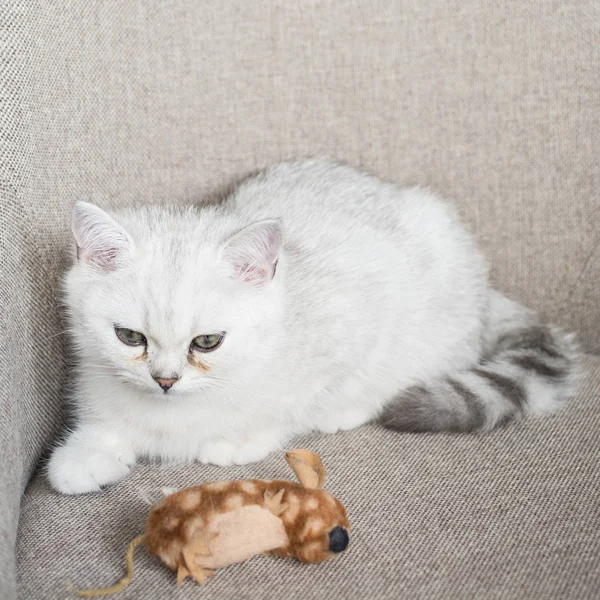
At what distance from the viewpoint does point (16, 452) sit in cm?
131

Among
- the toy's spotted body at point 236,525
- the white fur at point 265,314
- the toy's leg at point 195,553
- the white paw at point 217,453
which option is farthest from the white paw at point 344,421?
the toy's leg at point 195,553

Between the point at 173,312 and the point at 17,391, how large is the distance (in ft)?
1.14

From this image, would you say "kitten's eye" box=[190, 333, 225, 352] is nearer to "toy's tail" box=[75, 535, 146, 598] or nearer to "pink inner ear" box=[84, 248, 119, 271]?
"pink inner ear" box=[84, 248, 119, 271]

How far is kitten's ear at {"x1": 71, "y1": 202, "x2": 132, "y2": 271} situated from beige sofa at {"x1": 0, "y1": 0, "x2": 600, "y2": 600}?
0.51ft

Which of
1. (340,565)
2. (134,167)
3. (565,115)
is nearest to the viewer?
(340,565)

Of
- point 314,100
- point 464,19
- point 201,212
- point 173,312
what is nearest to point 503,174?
point 464,19

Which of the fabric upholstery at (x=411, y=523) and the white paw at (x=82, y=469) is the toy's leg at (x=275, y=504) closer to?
the fabric upholstery at (x=411, y=523)

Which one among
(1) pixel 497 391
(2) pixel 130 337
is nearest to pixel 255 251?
(2) pixel 130 337

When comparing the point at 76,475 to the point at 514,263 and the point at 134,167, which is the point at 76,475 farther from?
the point at 514,263

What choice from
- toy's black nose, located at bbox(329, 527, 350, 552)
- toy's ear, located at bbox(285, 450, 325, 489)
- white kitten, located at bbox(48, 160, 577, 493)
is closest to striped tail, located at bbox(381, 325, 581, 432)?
white kitten, located at bbox(48, 160, 577, 493)

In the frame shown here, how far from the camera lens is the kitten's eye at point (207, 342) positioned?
1.29m

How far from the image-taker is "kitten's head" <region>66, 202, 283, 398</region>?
127 centimetres

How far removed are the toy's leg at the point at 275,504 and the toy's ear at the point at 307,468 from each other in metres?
0.06

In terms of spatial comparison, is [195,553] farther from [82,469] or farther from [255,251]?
[255,251]
